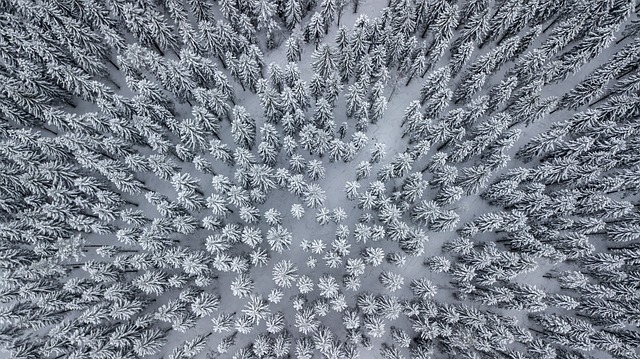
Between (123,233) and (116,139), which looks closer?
(123,233)

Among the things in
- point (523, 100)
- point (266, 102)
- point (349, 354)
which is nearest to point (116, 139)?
point (266, 102)

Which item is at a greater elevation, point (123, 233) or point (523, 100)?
point (523, 100)

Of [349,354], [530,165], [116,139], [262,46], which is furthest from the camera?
[262,46]

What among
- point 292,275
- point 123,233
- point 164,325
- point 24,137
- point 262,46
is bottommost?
point 164,325

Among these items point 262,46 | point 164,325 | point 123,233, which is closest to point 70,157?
point 123,233

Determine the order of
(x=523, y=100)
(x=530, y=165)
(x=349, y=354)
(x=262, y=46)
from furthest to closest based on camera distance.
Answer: (x=262, y=46), (x=530, y=165), (x=523, y=100), (x=349, y=354)

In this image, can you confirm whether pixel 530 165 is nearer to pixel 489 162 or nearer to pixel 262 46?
pixel 489 162
